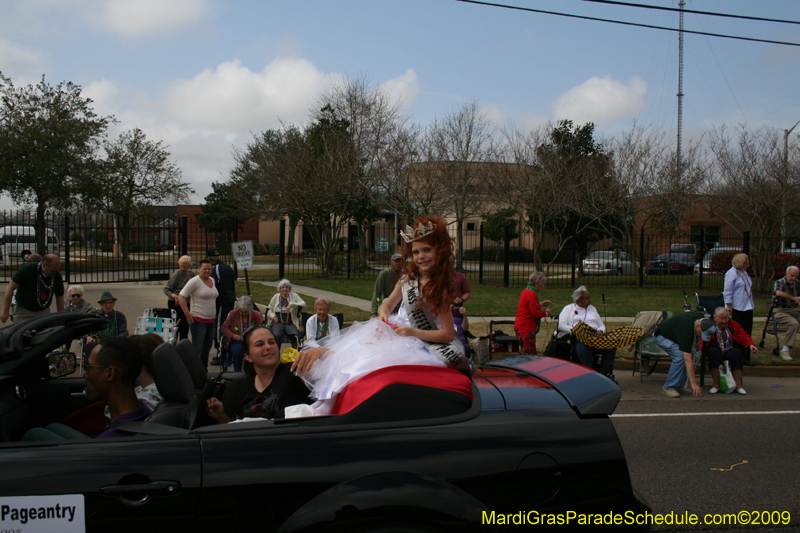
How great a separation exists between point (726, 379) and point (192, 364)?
7367 millimetres

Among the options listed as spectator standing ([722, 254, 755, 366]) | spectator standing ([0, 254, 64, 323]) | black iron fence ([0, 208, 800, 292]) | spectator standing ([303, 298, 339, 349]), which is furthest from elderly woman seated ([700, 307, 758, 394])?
black iron fence ([0, 208, 800, 292])

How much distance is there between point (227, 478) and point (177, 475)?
0.61 ft

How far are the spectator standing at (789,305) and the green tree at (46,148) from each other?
2335 centimetres

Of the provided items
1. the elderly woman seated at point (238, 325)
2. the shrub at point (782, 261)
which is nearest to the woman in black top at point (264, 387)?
the elderly woman seated at point (238, 325)

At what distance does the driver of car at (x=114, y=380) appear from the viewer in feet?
9.25

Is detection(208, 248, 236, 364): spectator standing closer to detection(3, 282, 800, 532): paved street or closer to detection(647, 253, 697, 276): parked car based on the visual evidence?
detection(3, 282, 800, 532): paved street

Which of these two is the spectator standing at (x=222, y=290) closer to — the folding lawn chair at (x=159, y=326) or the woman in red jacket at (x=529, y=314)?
the folding lawn chair at (x=159, y=326)

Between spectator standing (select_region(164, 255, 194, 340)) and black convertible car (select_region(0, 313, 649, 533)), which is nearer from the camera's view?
black convertible car (select_region(0, 313, 649, 533))

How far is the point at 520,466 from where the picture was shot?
2.33 meters

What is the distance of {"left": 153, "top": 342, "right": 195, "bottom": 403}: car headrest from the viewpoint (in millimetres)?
2715

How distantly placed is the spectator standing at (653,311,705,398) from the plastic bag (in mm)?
357

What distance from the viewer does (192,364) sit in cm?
331

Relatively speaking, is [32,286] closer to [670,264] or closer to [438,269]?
[438,269]

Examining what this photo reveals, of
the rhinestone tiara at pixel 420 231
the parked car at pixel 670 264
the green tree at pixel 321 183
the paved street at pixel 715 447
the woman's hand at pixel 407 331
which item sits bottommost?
the paved street at pixel 715 447
